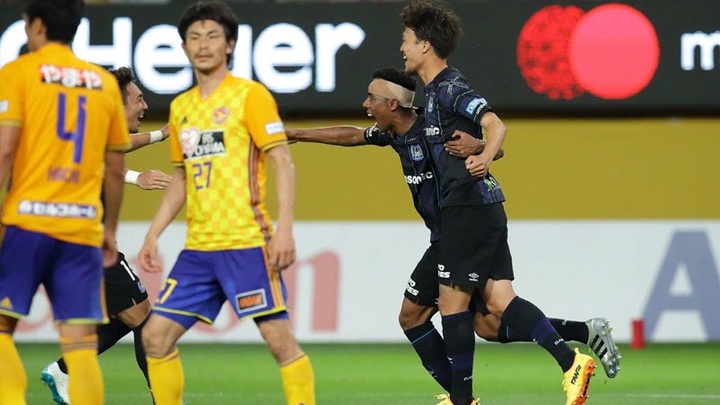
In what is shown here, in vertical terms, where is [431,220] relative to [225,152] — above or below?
below

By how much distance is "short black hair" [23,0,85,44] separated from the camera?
545 cm

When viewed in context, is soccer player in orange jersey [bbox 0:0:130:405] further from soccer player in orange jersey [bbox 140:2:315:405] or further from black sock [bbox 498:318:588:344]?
black sock [bbox 498:318:588:344]

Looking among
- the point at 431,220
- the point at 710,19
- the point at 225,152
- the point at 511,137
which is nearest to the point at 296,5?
the point at 511,137

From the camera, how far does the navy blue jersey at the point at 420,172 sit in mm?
7363

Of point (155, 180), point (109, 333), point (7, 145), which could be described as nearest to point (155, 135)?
point (155, 180)

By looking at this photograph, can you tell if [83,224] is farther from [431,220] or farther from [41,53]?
[431,220]

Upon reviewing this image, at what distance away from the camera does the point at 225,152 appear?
223 inches

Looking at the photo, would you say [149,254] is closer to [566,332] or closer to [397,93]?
[397,93]

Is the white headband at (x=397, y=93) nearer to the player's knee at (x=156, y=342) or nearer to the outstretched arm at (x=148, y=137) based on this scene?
the outstretched arm at (x=148, y=137)

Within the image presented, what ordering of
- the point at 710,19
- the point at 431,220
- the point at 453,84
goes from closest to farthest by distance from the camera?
the point at 453,84, the point at 431,220, the point at 710,19

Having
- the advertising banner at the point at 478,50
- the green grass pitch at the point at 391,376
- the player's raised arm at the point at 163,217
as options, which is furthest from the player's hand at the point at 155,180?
the advertising banner at the point at 478,50

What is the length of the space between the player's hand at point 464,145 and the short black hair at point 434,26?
1.58 ft

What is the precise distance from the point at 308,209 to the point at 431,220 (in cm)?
561

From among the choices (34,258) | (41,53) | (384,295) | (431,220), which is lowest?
(384,295)
